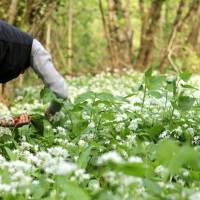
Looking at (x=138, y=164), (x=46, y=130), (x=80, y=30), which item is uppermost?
(x=138, y=164)

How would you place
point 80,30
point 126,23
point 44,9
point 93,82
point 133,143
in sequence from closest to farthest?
point 133,143, point 44,9, point 93,82, point 126,23, point 80,30

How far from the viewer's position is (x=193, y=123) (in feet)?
15.3

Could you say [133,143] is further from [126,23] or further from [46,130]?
[126,23]

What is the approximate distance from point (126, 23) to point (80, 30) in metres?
4.99

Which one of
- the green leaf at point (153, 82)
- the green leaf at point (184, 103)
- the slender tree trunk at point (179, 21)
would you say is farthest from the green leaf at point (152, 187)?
the slender tree trunk at point (179, 21)

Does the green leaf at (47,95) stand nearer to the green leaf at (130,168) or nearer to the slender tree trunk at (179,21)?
the green leaf at (130,168)

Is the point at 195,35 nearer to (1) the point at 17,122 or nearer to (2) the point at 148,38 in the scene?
(2) the point at 148,38

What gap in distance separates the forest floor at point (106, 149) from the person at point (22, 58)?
0.37 ft

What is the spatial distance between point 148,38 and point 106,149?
14.2 metres

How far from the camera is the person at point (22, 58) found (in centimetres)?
456

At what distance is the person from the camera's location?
15.0ft

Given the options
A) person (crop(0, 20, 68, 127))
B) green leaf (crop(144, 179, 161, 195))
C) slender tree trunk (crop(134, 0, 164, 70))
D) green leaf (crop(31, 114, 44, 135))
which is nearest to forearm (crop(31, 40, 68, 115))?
person (crop(0, 20, 68, 127))

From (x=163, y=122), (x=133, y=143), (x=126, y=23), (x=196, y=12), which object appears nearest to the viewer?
(x=133, y=143)

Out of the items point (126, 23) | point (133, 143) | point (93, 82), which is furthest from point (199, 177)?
point (126, 23)
